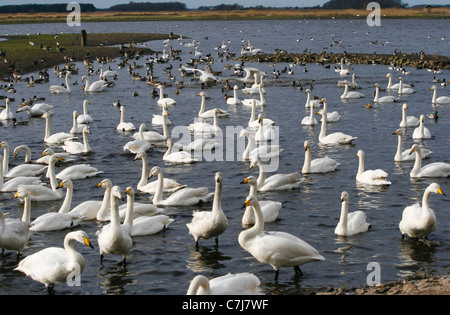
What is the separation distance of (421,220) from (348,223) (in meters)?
1.40

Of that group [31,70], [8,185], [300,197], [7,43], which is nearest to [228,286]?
[300,197]

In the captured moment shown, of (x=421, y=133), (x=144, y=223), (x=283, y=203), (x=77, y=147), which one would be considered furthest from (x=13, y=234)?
(x=421, y=133)

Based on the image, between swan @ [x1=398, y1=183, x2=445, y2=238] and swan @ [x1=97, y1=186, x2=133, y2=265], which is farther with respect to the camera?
swan @ [x1=398, y1=183, x2=445, y2=238]

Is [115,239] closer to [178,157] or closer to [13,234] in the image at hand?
[13,234]

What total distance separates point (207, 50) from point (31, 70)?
2391 cm

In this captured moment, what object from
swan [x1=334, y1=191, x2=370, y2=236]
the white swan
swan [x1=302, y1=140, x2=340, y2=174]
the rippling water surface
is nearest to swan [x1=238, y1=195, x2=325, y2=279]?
the rippling water surface

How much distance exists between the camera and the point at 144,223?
483 inches

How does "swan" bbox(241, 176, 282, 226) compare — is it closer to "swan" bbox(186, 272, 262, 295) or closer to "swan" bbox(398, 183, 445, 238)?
"swan" bbox(398, 183, 445, 238)

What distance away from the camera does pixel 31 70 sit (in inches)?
1758

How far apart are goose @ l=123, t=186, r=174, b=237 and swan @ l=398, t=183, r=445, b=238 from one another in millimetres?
4483

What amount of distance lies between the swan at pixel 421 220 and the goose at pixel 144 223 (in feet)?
14.7

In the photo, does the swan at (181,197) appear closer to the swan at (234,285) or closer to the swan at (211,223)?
the swan at (211,223)

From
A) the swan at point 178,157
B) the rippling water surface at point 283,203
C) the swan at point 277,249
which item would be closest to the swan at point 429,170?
the rippling water surface at point 283,203

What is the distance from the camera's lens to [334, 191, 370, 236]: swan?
11.9 meters
